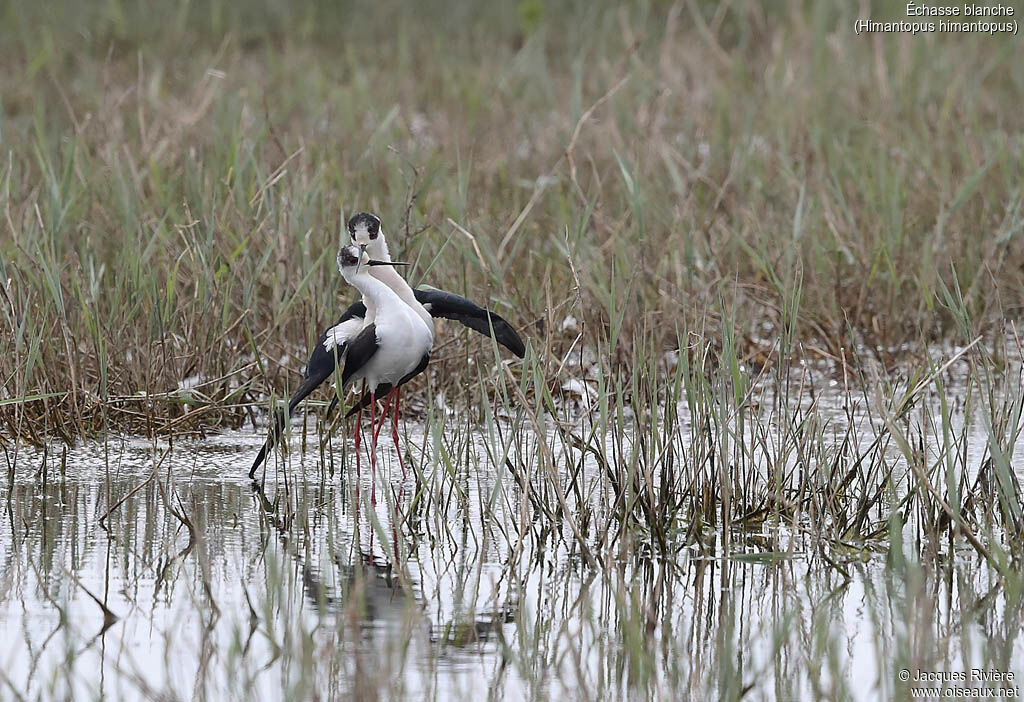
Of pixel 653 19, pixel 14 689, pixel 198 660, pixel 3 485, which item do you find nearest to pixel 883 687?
pixel 198 660

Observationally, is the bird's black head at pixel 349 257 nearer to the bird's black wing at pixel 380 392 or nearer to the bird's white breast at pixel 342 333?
the bird's white breast at pixel 342 333

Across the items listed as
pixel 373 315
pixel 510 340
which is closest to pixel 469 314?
pixel 510 340

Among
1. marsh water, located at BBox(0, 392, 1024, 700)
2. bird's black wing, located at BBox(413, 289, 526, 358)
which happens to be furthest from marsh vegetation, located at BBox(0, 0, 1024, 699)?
bird's black wing, located at BBox(413, 289, 526, 358)

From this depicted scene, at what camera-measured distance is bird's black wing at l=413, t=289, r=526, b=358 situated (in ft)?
14.1

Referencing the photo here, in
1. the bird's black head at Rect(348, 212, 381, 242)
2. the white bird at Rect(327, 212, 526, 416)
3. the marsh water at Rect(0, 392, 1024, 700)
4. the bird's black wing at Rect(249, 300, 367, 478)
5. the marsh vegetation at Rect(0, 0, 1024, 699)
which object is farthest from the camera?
the bird's black head at Rect(348, 212, 381, 242)

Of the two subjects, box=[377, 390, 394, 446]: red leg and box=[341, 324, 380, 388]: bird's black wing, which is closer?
box=[341, 324, 380, 388]: bird's black wing

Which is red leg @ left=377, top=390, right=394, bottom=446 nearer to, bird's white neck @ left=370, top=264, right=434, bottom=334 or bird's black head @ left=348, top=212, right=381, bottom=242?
bird's white neck @ left=370, top=264, right=434, bottom=334

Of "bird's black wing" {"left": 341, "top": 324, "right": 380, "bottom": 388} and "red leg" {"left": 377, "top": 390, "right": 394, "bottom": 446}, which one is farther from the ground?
"bird's black wing" {"left": 341, "top": 324, "right": 380, "bottom": 388}

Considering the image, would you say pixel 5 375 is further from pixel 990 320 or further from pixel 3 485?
pixel 990 320

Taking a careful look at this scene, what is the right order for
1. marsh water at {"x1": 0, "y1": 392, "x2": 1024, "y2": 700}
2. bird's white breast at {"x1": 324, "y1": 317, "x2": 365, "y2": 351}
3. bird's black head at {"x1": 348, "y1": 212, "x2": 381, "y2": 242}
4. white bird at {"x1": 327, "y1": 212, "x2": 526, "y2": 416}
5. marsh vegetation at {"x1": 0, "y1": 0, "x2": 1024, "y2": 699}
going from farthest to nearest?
1. bird's black head at {"x1": 348, "y1": 212, "x2": 381, "y2": 242}
2. white bird at {"x1": 327, "y1": 212, "x2": 526, "y2": 416}
3. bird's white breast at {"x1": 324, "y1": 317, "x2": 365, "y2": 351}
4. marsh vegetation at {"x1": 0, "y1": 0, "x2": 1024, "y2": 699}
5. marsh water at {"x1": 0, "y1": 392, "x2": 1024, "y2": 700}

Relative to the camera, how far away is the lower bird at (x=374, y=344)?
4.19 m

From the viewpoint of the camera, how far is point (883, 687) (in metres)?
2.72

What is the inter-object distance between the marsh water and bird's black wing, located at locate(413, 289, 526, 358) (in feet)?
1.21

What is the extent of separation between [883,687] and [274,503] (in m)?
1.71
